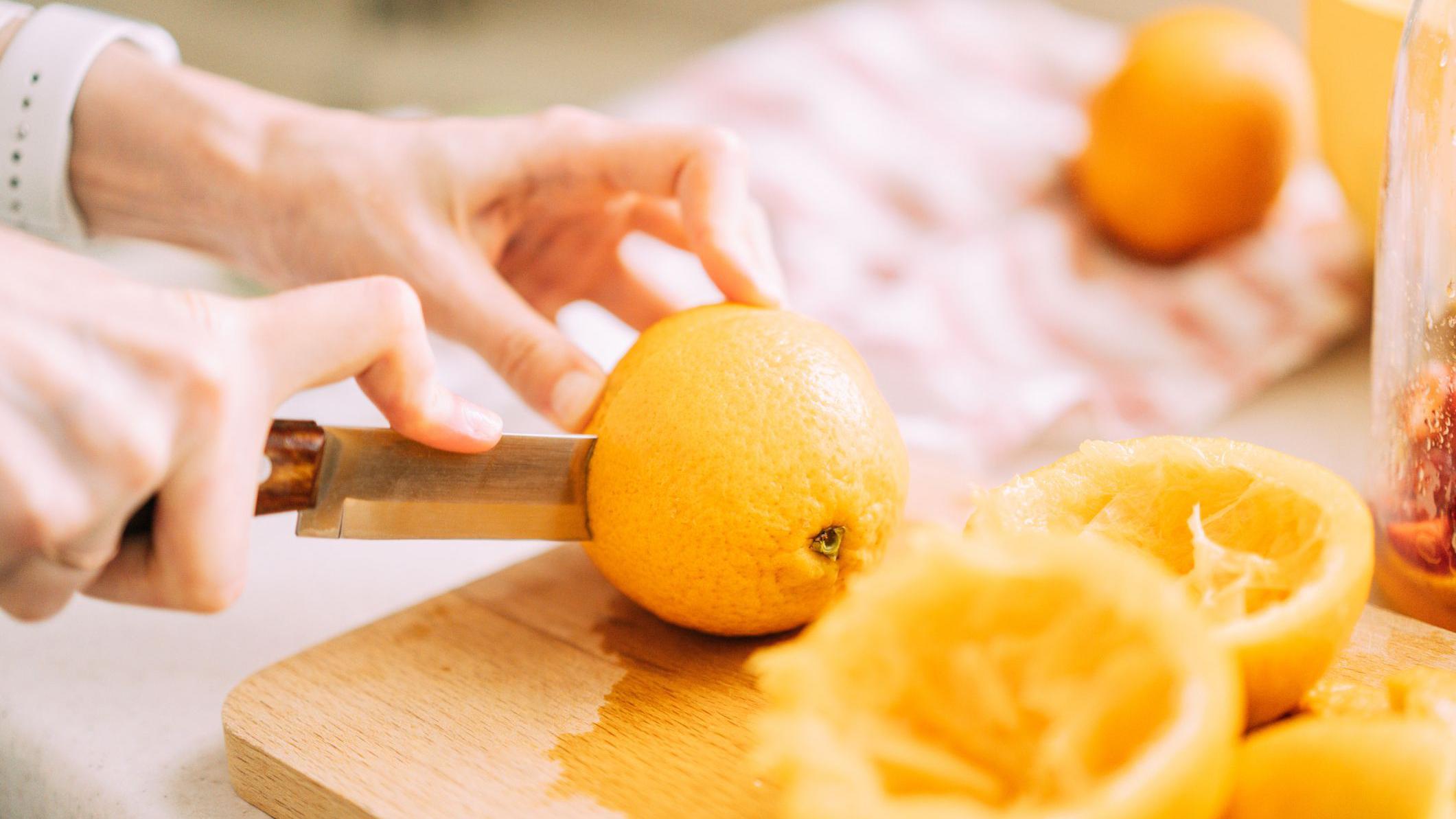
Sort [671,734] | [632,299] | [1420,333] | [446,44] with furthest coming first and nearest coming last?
[446,44] → [632,299] → [1420,333] → [671,734]

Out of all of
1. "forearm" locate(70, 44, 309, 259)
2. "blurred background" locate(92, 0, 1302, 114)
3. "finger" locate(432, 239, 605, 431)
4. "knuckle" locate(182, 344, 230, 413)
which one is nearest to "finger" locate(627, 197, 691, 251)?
"finger" locate(432, 239, 605, 431)

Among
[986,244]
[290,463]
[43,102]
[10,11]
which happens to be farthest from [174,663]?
[986,244]

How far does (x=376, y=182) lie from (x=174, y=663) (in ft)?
1.50

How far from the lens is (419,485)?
82 cm

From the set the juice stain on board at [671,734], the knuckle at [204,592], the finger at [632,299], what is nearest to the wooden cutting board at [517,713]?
the juice stain on board at [671,734]

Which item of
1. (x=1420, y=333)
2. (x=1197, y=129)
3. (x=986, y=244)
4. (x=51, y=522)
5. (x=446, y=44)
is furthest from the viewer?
(x=446, y=44)

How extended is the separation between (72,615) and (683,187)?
2.10 feet

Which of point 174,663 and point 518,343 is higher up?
point 518,343

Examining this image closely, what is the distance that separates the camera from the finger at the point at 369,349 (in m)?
0.63

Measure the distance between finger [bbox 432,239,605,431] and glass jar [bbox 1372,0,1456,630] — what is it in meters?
0.62

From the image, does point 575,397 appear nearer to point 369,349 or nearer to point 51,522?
point 369,349

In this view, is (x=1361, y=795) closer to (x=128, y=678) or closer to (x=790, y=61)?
(x=128, y=678)

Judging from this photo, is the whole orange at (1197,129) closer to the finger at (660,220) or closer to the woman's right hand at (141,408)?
the finger at (660,220)

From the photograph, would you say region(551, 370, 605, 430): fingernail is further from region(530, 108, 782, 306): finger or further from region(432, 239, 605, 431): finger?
region(530, 108, 782, 306): finger
